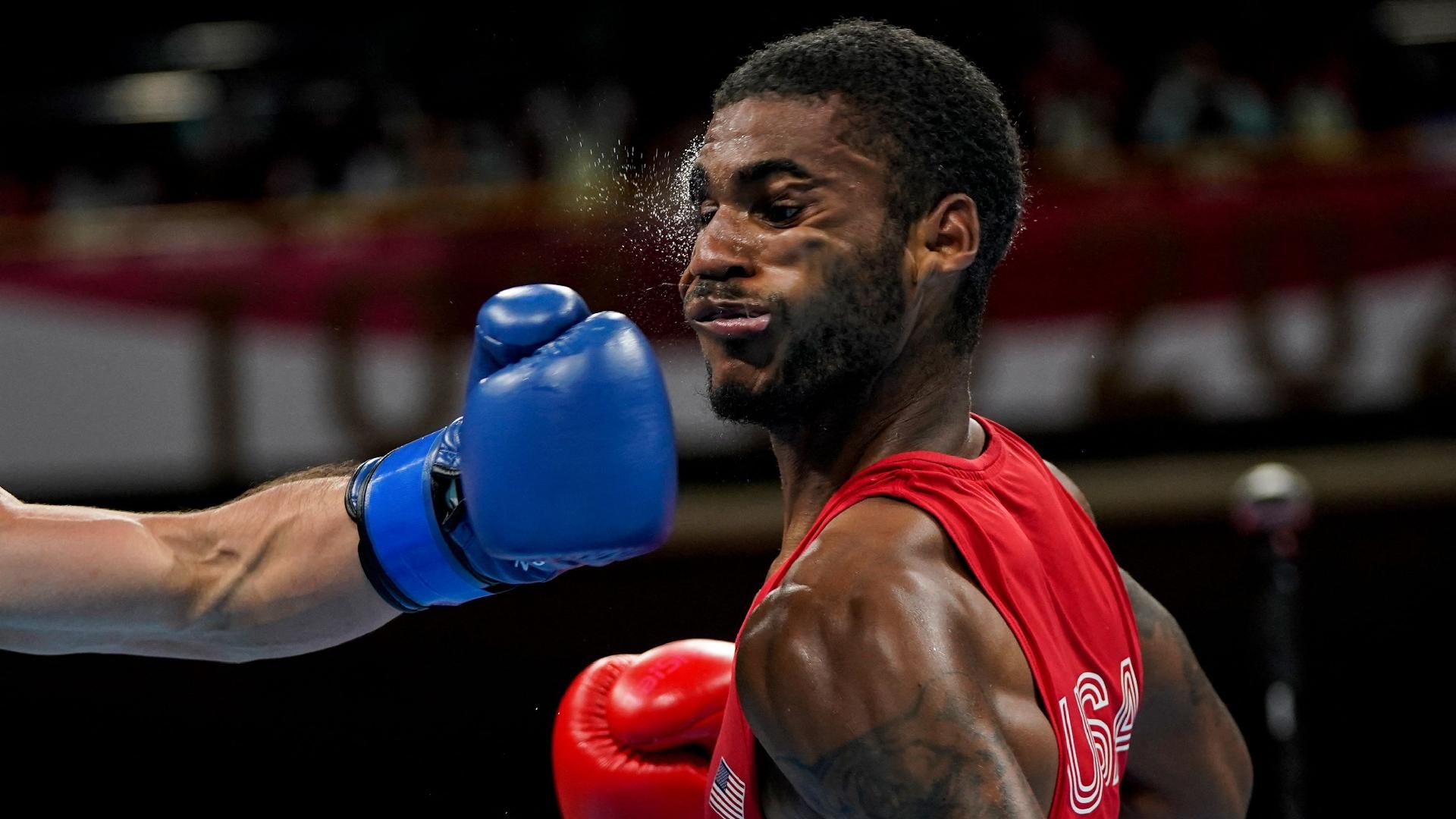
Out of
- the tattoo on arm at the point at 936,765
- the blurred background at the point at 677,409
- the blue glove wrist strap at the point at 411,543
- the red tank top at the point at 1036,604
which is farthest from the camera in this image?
the blurred background at the point at 677,409

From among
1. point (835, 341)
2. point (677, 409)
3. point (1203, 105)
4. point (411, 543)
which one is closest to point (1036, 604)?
point (835, 341)

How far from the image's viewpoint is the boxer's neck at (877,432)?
1.61 m

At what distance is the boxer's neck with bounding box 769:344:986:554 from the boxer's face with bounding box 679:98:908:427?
1.9 inches

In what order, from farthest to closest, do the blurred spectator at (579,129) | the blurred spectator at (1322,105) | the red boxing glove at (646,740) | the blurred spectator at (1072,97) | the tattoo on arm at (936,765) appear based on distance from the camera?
the blurred spectator at (1322,105) < the blurred spectator at (1072,97) < the blurred spectator at (579,129) < the red boxing glove at (646,740) < the tattoo on arm at (936,765)

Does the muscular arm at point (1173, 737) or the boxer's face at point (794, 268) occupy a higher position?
the boxer's face at point (794, 268)

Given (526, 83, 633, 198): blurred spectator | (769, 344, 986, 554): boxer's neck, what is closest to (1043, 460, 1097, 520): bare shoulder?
(769, 344, 986, 554): boxer's neck

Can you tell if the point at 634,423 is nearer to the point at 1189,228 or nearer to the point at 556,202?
the point at 556,202

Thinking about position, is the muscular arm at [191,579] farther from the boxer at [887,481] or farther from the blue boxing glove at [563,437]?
the boxer at [887,481]

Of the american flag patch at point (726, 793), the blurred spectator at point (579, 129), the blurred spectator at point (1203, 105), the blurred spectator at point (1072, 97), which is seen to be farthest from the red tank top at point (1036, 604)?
the blurred spectator at point (1203, 105)

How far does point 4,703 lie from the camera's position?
17.2 ft

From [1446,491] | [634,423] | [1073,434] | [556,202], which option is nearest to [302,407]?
[556,202]

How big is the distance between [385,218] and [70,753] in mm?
2294

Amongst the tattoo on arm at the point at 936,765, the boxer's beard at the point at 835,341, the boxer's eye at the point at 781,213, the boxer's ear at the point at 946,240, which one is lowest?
the tattoo on arm at the point at 936,765

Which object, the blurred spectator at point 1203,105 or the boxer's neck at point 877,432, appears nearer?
the boxer's neck at point 877,432
